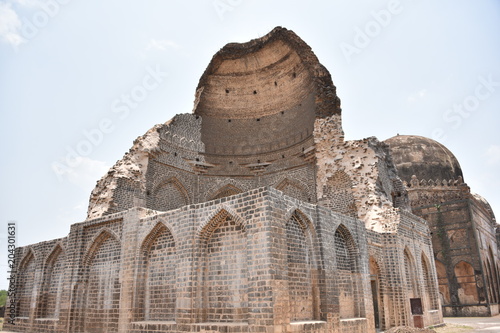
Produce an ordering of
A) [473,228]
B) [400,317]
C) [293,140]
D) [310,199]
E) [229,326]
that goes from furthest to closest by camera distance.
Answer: [473,228], [293,140], [310,199], [400,317], [229,326]

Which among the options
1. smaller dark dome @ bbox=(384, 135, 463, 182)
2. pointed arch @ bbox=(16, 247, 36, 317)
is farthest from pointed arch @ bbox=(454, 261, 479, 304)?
pointed arch @ bbox=(16, 247, 36, 317)

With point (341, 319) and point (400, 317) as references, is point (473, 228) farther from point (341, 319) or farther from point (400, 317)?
point (341, 319)

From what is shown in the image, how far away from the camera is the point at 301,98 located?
20.2 meters

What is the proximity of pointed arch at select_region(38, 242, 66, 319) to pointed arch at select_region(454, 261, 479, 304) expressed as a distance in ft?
64.9

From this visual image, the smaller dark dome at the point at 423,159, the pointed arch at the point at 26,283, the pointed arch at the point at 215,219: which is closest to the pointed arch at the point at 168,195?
the pointed arch at the point at 26,283

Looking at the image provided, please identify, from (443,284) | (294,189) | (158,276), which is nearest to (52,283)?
(158,276)

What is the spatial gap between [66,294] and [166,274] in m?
4.00

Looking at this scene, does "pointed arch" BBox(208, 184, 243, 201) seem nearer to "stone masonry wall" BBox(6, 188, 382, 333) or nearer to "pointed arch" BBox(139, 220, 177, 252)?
"stone masonry wall" BBox(6, 188, 382, 333)

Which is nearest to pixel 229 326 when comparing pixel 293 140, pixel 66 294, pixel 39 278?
pixel 66 294

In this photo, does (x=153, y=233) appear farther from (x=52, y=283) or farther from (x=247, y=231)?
(x=52, y=283)

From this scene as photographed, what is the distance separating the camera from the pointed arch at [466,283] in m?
21.6

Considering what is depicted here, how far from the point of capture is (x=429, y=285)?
1593 centimetres

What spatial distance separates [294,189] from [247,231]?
10.6 metres

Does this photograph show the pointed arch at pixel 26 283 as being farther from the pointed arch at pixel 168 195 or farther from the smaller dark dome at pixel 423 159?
the smaller dark dome at pixel 423 159
